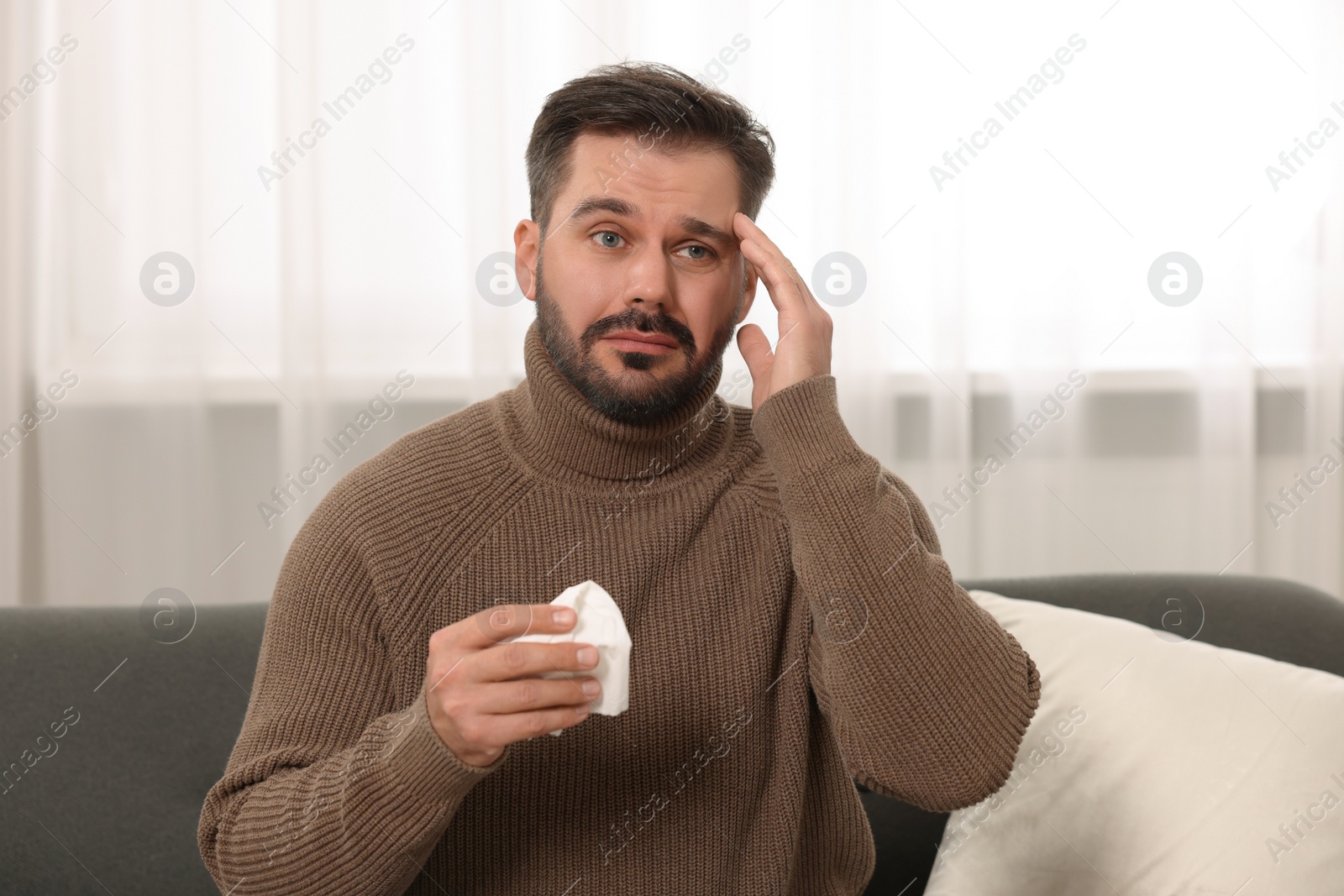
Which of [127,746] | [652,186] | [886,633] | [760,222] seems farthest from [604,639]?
[760,222]

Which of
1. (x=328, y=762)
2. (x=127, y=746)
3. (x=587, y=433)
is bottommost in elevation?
(x=127, y=746)

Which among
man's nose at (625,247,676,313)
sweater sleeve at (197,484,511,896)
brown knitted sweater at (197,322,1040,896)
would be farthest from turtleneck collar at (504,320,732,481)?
sweater sleeve at (197,484,511,896)

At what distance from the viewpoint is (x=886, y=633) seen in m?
1.05

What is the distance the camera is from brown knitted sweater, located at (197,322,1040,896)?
39.7 inches

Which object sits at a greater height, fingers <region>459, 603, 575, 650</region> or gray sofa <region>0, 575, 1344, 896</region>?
fingers <region>459, 603, 575, 650</region>

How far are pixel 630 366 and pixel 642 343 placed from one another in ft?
0.09

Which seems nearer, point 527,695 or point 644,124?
point 527,695

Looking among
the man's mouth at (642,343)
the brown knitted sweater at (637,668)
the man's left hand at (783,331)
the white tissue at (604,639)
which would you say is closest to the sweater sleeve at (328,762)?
the brown knitted sweater at (637,668)

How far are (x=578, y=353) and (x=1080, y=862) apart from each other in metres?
0.86

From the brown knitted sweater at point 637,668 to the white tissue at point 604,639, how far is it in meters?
0.11

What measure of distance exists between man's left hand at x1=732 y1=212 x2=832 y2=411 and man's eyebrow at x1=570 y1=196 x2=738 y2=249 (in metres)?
0.03

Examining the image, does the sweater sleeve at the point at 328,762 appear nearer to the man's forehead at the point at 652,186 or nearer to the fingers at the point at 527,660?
the fingers at the point at 527,660

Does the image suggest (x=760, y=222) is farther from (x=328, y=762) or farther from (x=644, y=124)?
(x=328, y=762)

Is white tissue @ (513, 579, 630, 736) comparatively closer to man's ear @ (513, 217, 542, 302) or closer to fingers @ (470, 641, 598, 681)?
fingers @ (470, 641, 598, 681)
